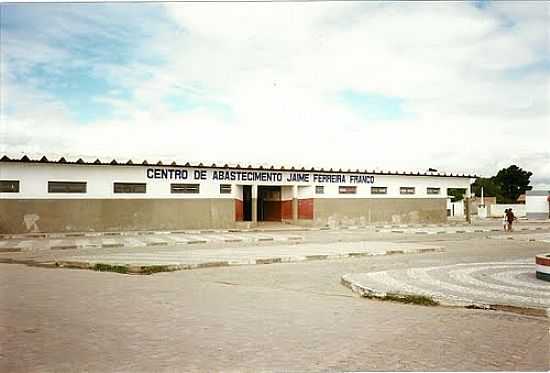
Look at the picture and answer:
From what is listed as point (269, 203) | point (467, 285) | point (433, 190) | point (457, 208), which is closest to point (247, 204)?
point (269, 203)

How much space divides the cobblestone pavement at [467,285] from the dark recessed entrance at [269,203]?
22.5m

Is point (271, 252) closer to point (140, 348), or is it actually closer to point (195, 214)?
point (140, 348)

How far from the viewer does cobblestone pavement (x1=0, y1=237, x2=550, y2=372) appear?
17.6 ft

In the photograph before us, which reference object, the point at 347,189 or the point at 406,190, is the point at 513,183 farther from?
the point at 347,189

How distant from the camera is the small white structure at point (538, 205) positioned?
4931cm

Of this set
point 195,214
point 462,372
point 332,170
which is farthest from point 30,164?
point 462,372

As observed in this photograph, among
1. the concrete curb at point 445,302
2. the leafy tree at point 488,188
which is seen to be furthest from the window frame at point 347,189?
the leafy tree at point 488,188

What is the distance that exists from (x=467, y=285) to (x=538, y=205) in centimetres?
4449

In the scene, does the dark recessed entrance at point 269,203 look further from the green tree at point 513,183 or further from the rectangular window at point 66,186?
the green tree at point 513,183

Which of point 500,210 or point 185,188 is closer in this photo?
point 185,188

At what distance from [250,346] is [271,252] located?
10.9 meters

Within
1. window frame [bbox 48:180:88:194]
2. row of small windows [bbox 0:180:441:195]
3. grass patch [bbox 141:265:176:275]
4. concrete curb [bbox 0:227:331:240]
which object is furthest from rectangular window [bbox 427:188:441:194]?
grass patch [bbox 141:265:176:275]

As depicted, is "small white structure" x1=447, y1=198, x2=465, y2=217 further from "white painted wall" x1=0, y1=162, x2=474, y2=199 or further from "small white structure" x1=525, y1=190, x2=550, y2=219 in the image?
"white painted wall" x1=0, y1=162, x2=474, y2=199

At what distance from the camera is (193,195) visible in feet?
95.8
